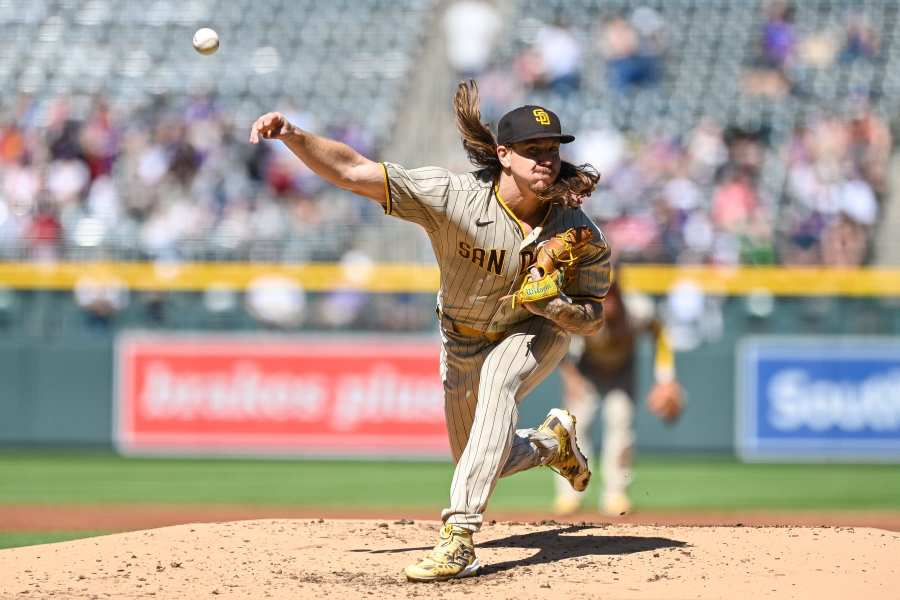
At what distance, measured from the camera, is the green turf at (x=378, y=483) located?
38.2ft

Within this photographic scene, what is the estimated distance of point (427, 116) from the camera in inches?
677

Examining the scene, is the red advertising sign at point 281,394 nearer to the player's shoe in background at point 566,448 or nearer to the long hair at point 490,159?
the player's shoe in background at point 566,448

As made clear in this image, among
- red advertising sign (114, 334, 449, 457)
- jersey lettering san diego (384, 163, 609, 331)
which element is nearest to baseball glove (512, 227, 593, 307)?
jersey lettering san diego (384, 163, 609, 331)

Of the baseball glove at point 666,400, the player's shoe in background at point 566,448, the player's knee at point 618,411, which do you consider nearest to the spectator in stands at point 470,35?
the player's knee at point 618,411

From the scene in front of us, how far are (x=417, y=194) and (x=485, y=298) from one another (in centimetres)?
60

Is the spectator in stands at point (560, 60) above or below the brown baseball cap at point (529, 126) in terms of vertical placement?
above

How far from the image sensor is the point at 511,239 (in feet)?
20.5

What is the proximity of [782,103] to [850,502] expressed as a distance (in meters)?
7.17

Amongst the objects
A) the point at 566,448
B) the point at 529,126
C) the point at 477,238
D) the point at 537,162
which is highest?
the point at 529,126

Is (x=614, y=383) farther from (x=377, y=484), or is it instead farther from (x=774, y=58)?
(x=774, y=58)

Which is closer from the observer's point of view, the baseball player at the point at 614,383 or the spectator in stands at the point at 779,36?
the baseball player at the point at 614,383

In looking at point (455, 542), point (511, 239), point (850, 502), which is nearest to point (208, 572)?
point (455, 542)

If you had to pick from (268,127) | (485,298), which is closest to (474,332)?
(485,298)

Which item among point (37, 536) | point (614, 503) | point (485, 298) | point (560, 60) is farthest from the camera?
point (560, 60)
